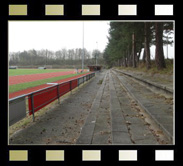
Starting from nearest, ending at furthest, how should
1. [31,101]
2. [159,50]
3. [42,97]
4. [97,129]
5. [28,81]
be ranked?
[97,129]
[31,101]
[42,97]
[159,50]
[28,81]

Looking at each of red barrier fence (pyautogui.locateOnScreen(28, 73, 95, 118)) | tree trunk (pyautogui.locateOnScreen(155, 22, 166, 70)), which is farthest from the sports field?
tree trunk (pyautogui.locateOnScreen(155, 22, 166, 70))

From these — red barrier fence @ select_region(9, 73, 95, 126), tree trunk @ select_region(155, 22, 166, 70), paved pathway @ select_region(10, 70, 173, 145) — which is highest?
tree trunk @ select_region(155, 22, 166, 70)

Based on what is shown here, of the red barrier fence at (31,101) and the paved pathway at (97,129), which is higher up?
the red barrier fence at (31,101)

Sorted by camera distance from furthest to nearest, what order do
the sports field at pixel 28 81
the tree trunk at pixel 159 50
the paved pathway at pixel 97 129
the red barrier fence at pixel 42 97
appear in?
the tree trunk at pixel 159 50, the sports field at pixel 28 81, the red barrier fence at pixel 42 97, the paved pathway at pixel 97 129

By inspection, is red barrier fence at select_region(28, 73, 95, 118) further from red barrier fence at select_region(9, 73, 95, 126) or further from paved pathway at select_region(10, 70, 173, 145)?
paved pathway at select_region(10, 70, 173, 145)

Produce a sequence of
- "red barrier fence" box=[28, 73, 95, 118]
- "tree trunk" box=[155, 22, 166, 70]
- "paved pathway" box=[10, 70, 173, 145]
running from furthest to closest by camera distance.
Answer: "tree trunk" box=[155, 22, 166, 70], "red barrier fence" box=[28, 73, 95, 118], "paved pathway" box=[10, 70, 173, 145]

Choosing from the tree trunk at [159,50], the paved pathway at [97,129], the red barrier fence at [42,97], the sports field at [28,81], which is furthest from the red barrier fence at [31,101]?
the tree trunk at [159,50]

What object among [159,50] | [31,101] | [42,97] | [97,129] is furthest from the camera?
[159,50]

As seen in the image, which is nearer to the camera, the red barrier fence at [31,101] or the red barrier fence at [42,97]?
the red barrier fence at [31,101]

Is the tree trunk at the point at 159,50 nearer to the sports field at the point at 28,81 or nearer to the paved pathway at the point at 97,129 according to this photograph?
the paved pathway at the point at 97,129

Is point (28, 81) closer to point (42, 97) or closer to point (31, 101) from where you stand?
point (42, 97)

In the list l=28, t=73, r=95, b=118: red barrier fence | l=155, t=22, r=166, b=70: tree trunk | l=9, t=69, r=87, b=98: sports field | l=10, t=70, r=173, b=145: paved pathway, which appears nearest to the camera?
l=10, t=70, r=173, b=145: paved pathway

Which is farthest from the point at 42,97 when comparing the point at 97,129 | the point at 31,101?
the point at 97,129
